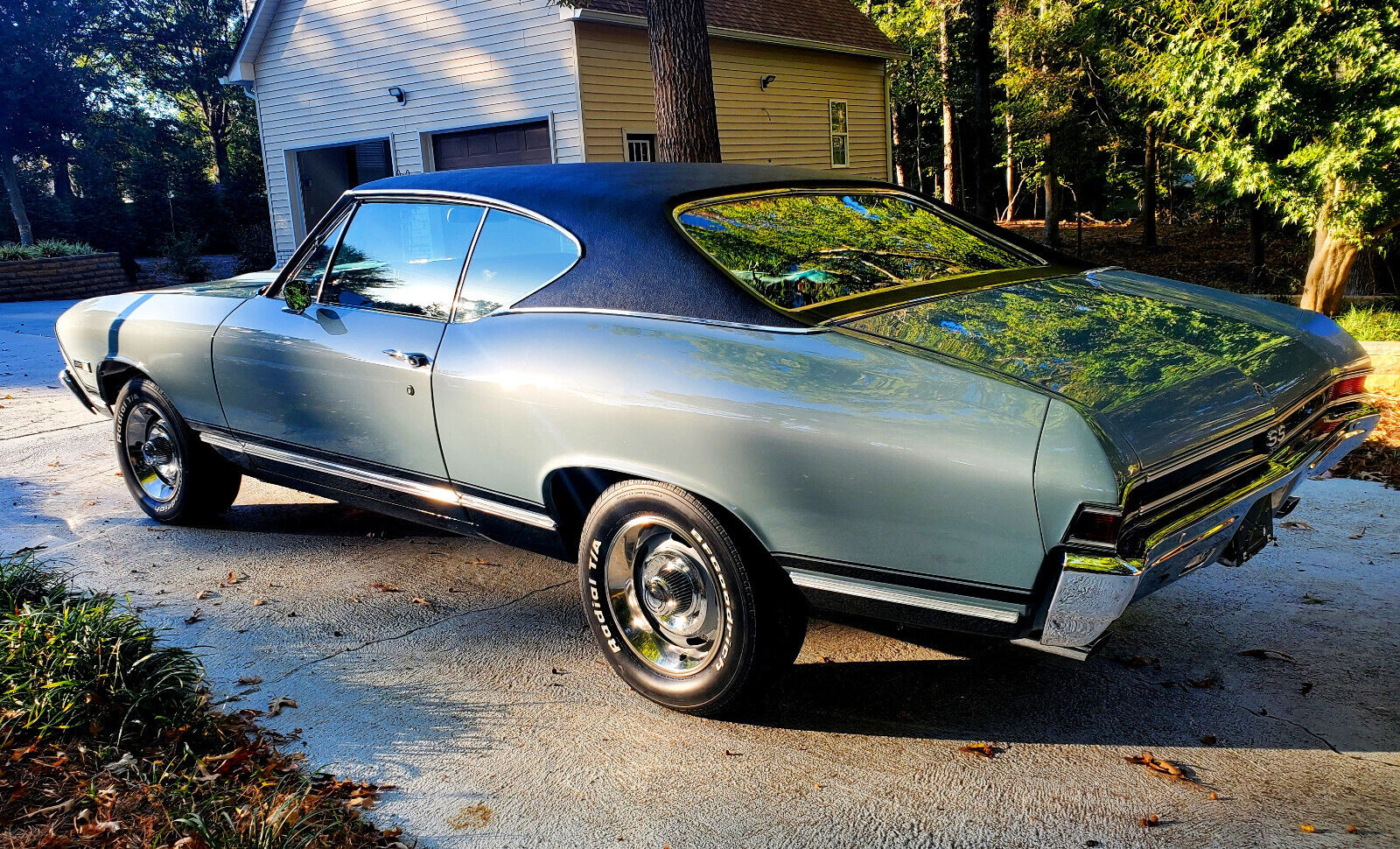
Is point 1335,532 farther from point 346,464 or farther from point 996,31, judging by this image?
point 996,31

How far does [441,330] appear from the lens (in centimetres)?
371

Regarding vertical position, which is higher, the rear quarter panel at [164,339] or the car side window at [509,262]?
the car side window at [509,262]

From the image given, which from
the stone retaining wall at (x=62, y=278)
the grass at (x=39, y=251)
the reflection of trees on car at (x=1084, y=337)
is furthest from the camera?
the grass at (x=39, y=251)

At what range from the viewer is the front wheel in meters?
3.00

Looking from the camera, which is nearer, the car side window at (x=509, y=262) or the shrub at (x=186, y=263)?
the car side window at (x=509, y=262)

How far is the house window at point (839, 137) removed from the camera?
20.7 meters

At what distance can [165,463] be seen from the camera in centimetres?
524

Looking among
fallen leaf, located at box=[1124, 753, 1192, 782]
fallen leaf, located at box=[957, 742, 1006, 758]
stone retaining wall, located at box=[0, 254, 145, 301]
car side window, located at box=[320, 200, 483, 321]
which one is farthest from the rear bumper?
stone retaining wall, located at box=[0, 254, 145, 301]

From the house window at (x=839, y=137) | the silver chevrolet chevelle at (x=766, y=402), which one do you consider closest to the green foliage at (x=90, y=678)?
the silver chevrolet chevelle at (x=766, y=402)

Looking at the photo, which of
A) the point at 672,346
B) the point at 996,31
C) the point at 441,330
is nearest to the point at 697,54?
the point at 441,330

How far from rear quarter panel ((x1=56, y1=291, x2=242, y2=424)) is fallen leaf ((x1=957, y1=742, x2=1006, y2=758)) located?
339 cm

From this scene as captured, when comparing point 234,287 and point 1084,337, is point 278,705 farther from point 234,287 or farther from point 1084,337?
point 1084,337

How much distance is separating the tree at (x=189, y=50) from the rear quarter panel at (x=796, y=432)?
3465 centimetres

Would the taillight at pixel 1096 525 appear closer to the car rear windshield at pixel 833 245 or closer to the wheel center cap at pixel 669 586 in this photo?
the car rear windshield at pixel 833 245
